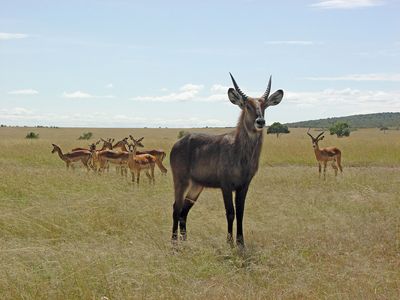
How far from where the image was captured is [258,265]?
6.86m

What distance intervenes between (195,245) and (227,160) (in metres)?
1.41

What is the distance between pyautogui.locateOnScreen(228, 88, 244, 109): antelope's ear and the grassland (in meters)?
1.99

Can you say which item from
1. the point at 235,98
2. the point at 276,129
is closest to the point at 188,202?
the point at 235,98

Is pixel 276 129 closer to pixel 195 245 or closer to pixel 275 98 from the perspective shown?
pixel 275 98

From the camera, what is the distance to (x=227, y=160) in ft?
27.0

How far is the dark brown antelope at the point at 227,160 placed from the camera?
8.12 meters

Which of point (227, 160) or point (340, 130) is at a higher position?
point (227, 160)

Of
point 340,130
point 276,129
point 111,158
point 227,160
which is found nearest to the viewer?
point 227,160

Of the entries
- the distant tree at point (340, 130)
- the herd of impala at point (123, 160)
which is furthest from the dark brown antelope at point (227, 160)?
the distant tree at point (340, 130)

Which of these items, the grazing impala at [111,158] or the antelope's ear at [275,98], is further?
the grazing impala at [111,158]

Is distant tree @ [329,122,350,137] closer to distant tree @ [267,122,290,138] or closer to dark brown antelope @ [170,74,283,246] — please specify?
distant tree @ [267,122,290,138]

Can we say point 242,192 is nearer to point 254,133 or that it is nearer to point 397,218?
point 254,133

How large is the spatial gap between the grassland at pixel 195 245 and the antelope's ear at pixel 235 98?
1.99m

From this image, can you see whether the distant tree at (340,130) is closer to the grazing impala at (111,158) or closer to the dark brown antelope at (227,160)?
the grazing impala at (111,158)
